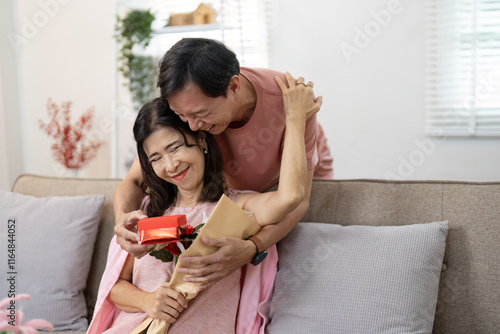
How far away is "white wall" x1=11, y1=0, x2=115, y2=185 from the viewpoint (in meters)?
3.88

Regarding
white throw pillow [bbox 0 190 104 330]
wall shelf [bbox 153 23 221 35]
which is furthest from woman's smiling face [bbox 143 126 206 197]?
wall shelf [bbox 153 23 221 35]

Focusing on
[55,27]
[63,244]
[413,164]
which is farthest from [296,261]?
[55,27]

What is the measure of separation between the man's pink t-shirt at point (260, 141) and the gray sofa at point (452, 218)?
21 cm

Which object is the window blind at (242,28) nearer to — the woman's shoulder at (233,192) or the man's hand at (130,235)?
the woman's shoulder at (233,192)

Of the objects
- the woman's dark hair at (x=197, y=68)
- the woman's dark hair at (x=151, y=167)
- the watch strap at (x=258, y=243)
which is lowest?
the watch strap at (x=258, y=243)

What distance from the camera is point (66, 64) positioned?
3967mm

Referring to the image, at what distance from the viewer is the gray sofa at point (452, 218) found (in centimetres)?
157

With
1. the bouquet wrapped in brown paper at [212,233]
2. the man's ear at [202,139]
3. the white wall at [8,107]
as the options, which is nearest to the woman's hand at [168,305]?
the bouquet wrapped in brown paper at [212,233]

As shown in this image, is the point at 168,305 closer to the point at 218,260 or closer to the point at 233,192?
the point at 218,260

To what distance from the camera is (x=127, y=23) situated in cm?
373

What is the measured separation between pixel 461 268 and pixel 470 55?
5.80ft

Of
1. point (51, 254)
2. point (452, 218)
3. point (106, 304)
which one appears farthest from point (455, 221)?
point (51, 254)

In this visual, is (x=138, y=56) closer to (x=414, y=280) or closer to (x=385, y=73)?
(x=385, y=73)

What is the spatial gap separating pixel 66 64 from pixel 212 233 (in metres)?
3.04
